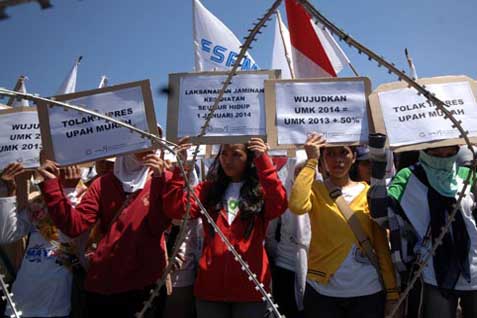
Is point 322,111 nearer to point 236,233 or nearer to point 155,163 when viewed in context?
point 236,233

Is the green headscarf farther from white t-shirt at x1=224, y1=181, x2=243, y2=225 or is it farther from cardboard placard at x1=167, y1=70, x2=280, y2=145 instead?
white t-shirt at x1=224, y1=181, x2=243, y2=225

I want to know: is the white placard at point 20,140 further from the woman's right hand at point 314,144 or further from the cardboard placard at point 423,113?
the cardboard placard at point 423,113

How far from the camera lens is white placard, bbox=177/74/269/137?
12.3ft

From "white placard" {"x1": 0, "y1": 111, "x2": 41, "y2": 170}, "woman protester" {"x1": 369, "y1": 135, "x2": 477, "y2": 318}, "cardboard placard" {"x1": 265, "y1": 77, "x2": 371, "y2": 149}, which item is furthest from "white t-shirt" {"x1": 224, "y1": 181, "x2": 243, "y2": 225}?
"white placard" {"x1": 0, "y1": 111, "x2": 41, "y2": 170}

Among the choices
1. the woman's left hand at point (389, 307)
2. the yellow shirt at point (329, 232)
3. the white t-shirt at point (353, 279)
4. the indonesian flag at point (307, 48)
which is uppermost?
the indonesian flag at point (307, 48)

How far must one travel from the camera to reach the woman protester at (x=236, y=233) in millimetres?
3590

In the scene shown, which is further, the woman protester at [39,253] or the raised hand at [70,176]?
the raised hand at [70,176]

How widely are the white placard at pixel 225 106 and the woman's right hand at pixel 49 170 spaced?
99cm

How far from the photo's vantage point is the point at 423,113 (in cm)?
362

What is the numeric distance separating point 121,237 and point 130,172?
0.59 m

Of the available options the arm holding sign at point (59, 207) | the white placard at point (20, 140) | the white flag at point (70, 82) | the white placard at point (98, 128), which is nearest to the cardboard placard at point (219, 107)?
the white placard at point (98, 128)

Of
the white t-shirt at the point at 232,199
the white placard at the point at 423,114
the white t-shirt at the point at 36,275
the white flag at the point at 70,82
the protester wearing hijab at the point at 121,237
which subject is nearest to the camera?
the white placard at the point at 423,114

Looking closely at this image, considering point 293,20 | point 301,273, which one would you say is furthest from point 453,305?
point 293,20

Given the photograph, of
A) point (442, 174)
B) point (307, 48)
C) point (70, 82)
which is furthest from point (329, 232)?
point (70, 82)
